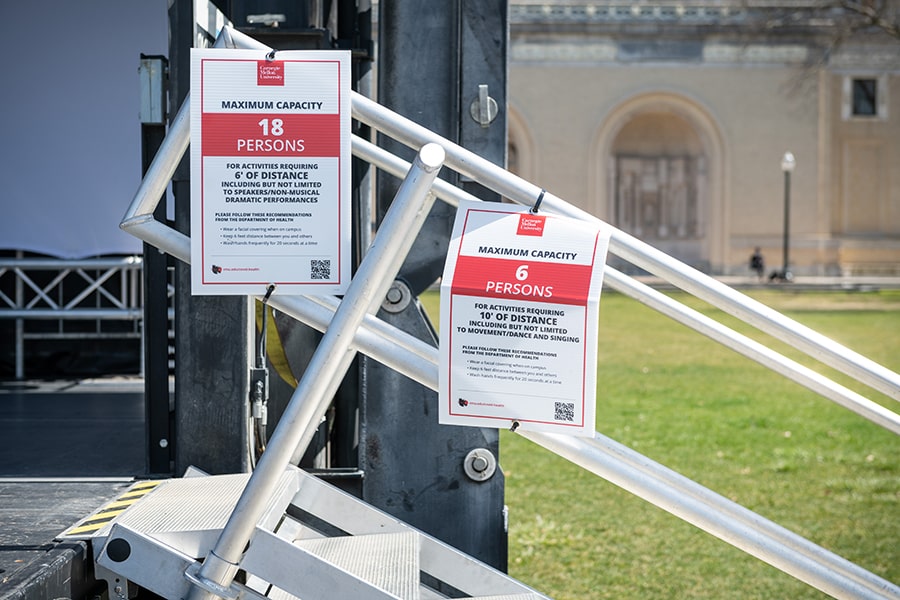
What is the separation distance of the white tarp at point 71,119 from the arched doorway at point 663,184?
131 ft

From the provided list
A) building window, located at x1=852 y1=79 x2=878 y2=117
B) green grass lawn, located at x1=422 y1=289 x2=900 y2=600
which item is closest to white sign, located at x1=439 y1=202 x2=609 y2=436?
green grass lawn, located at x1=422 y1=289 x2=900 y2=600

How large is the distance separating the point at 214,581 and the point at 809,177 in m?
47.0

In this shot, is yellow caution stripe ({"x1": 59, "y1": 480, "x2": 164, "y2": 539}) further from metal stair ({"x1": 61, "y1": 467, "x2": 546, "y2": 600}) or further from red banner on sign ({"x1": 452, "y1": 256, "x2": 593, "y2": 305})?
red banner on sign ({"x1": 452, "y1": 256, "x2": 593, "y2": 305})

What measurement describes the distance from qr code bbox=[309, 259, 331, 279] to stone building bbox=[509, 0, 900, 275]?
4196cm

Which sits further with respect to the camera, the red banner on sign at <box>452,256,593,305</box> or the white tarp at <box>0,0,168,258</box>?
the white tarp at <box>0,0,168,258</box>

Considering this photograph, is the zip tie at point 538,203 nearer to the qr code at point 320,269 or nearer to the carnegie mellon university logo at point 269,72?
the qr code at point 320,269

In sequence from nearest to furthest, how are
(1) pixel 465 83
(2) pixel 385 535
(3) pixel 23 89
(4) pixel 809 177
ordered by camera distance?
(2) pixel 385 535 → (1) pixel 465 83 → (3) pixel 23 89 → (4) pixel 809 177

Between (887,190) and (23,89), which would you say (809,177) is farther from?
(23,89)

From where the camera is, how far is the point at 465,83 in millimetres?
3346

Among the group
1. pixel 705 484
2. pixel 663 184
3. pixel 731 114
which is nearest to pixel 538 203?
pixel 705 484

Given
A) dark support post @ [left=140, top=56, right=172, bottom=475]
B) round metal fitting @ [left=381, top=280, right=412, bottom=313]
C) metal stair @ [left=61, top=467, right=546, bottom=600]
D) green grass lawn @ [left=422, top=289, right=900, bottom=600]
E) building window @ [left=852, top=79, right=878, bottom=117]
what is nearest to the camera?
metal stair @ [left=61, top=467, right=546, bottom=600]

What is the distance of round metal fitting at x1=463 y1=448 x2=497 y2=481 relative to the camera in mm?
3328

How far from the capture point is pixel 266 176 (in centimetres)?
238

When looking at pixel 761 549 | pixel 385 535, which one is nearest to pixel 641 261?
pixel 761 549
